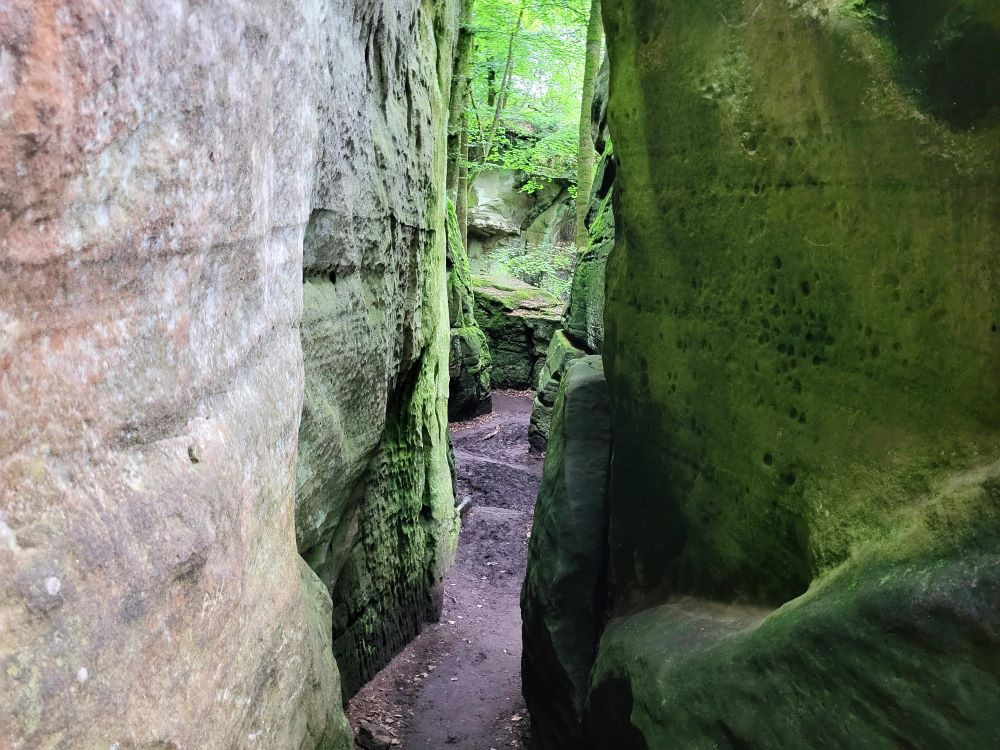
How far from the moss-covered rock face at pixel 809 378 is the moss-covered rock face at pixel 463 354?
1056 cm

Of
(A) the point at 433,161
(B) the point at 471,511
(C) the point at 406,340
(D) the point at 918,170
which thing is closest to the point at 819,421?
(D) the point at 918,170

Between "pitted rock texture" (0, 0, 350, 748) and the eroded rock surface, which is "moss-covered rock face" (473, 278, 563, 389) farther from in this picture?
"pitted rock texture" (0, 0, 350, 748)

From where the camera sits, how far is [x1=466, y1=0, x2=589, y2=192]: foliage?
1669 centimetres

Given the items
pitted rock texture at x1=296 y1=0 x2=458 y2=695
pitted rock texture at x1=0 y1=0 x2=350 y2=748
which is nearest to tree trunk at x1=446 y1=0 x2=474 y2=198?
pitted rock texture at x1=296 y1=0 x2=458 y2=695

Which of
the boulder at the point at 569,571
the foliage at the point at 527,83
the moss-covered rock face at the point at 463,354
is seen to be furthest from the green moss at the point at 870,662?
the foliage at the point at 527,83

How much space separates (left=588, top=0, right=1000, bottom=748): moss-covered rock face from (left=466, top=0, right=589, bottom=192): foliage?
44.1ft

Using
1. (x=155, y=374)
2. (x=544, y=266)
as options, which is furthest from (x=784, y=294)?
(x=544, y=266)

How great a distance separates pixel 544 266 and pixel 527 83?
5.48 metres

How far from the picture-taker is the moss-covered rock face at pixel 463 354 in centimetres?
1470

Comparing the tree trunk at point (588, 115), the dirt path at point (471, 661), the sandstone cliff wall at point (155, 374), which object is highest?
the tree trunk at point (588, 115)

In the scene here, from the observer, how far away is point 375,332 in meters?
4.93

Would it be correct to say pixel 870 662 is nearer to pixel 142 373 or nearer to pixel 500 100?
pixel 142 373

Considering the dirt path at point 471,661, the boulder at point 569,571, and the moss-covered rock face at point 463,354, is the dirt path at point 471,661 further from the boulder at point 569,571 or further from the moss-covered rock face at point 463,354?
the moss-covered rock face at point 463,354

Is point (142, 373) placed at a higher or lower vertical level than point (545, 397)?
higher
